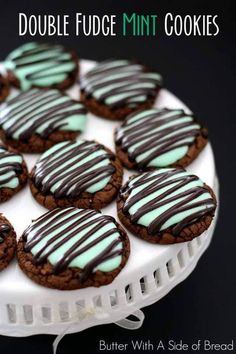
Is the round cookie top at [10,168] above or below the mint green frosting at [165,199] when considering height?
above

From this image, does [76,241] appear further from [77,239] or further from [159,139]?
[159,139]

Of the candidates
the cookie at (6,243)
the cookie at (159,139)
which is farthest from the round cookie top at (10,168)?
the cookie at (159,139)

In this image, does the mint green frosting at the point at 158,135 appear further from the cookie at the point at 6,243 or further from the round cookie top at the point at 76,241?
the cookie at the point at 6,243

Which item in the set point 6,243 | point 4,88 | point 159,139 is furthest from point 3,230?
point 4,88

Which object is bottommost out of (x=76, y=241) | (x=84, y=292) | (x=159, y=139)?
(x=84, y=292)

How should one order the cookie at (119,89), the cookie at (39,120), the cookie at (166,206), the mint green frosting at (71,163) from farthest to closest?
the cookie at (119,89), the cookie at (39,120), the mint green frosting at (71,163), the cookie at (166,206)

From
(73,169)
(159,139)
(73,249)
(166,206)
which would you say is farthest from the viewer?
(159,139)

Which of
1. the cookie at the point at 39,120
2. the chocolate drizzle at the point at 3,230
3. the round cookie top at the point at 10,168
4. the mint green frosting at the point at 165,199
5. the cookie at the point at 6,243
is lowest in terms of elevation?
the cookie at the point at 6,243

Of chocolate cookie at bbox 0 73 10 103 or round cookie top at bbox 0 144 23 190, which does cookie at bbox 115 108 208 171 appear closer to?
round cookie top at bbox 0 144 23 190

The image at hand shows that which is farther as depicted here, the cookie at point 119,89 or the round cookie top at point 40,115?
the cookie at point 119,89
